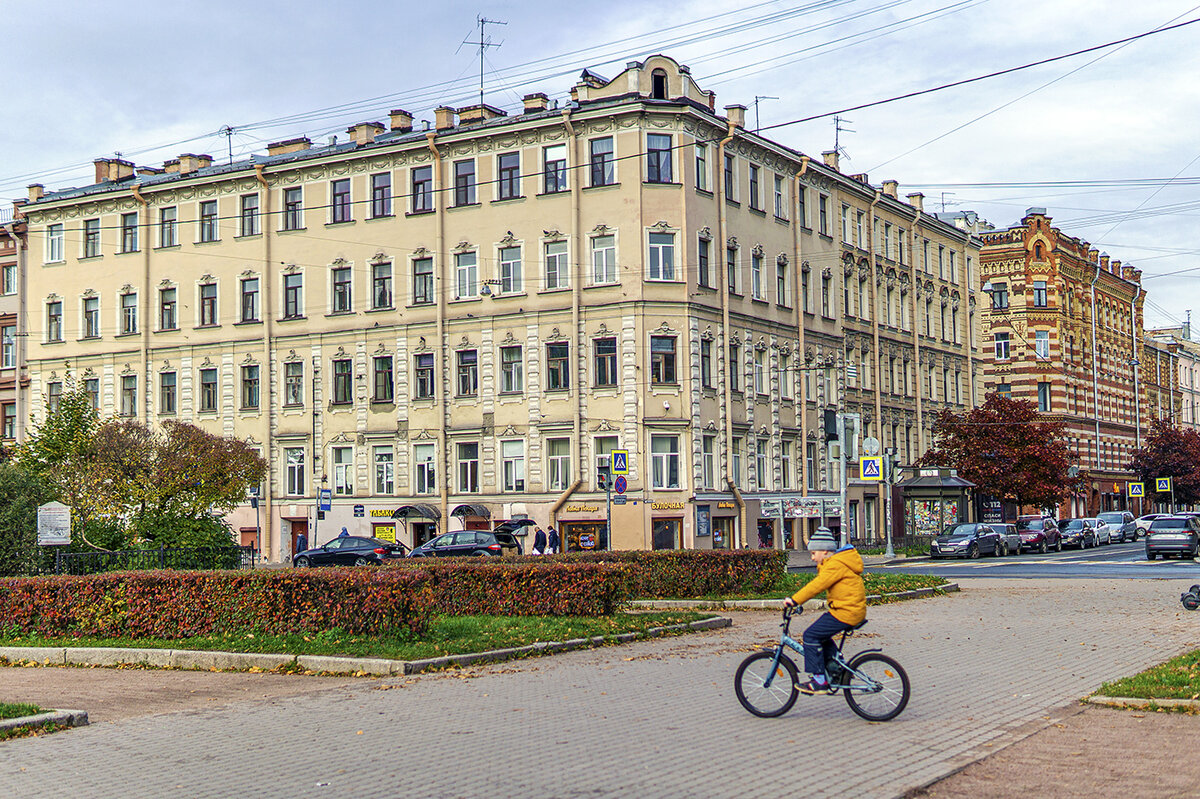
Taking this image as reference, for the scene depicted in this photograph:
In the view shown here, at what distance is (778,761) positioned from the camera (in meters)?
9.91

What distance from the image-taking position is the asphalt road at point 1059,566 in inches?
1561

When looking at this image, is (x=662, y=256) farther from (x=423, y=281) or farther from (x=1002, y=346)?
(x=1002, y=346)

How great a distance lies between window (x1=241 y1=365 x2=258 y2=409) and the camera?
182ft

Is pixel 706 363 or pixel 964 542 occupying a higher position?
pixel 706 363

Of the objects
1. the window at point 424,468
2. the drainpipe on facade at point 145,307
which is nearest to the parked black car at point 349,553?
the window at point 424,468

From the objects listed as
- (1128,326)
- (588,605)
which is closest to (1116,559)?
(588,605)

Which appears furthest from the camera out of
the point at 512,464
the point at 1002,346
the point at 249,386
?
the point at 1002,346

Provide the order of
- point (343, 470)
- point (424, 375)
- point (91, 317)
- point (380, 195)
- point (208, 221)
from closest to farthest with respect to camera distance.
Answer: point (424, 375) → point (380, 195) → point (343, 470) → point (208, 221) → point (91, 317)

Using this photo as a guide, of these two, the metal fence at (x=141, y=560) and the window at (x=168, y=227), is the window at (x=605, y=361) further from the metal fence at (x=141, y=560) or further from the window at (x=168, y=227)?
the window at (x=168, y=227)

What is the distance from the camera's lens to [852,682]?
38.0ft

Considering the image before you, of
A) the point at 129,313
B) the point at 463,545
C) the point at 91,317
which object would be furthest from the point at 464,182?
the point at 91,317

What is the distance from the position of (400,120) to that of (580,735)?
1837 inches

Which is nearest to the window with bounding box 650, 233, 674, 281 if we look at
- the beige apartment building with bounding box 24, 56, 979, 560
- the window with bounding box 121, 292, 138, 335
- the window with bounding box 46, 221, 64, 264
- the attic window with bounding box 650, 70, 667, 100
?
the beige apartment building with bounding box 24, 56, 979, 560

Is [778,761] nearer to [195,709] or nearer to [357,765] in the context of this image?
[357,765]
